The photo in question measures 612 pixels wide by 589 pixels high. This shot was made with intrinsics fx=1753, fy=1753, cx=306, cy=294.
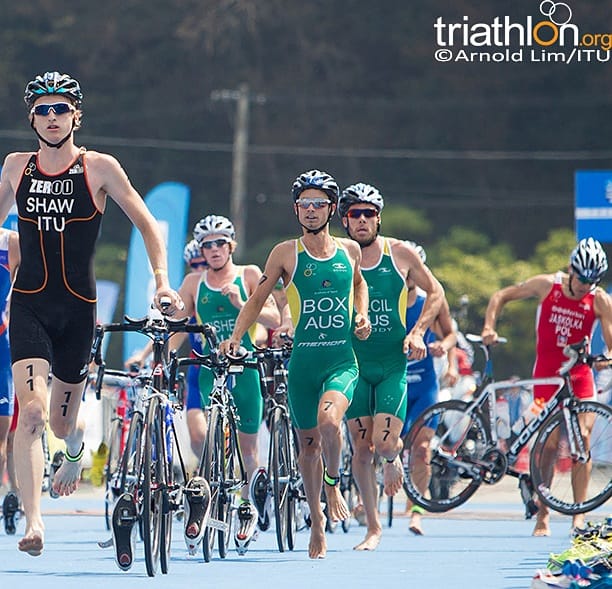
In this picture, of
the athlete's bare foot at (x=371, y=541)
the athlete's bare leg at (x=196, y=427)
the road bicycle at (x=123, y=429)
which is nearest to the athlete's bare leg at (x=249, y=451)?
the athlete's bare leg at (x=196, y=427)

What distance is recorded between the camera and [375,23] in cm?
5216

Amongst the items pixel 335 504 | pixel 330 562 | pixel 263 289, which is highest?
pixel 263 289

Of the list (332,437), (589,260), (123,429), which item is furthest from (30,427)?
(589,260)

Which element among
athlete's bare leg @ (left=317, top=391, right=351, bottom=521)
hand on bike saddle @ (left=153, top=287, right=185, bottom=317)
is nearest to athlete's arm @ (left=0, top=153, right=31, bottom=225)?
hand on bike saddle @ (left=153, top=287, right=185, bottom=317)

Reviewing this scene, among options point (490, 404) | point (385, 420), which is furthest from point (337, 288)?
point (490, 404)

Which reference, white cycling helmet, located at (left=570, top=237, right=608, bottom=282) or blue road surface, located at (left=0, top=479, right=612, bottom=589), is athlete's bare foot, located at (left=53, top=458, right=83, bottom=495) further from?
white cycling helmet, located at (left=570, top=237, right=608, bottom=282)

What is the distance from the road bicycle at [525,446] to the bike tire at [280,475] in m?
2.28

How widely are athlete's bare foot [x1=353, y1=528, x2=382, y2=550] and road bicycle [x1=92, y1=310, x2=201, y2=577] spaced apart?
7.17 ft

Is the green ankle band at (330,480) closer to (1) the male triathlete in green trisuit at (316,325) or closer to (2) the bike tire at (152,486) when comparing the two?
(1) the male triathlete in green trisuit at (316,325)

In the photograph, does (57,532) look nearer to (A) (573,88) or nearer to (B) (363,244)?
(B) (363,244)

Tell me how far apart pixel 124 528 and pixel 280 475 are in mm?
2359

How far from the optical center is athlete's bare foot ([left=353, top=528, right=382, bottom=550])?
1116cm

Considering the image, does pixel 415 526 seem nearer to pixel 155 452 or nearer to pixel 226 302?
pixel 226 302

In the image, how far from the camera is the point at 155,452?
874 centimetres
